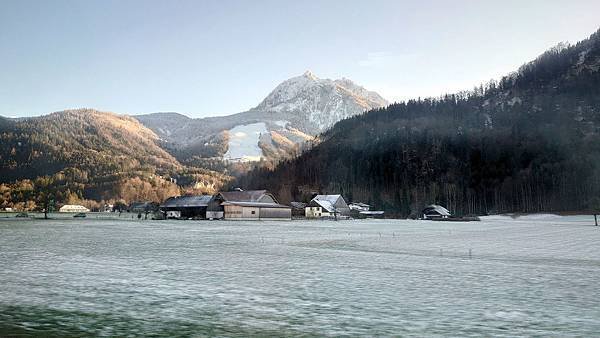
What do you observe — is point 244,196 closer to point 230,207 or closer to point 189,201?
point 230,207

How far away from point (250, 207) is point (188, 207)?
762 inches

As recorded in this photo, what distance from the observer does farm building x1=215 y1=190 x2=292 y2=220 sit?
108 metres

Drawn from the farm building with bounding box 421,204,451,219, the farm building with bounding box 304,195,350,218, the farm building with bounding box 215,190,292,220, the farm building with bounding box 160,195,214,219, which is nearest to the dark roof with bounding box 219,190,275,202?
the farm building with bounding box 215,190,292,220

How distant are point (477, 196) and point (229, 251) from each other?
157 metres

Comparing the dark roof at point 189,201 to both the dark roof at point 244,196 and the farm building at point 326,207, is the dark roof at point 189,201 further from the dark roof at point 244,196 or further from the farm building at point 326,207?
the farm building at point 326,207

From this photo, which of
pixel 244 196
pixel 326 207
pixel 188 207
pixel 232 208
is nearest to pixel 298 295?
pixel 232 208

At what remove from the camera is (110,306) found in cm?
1209

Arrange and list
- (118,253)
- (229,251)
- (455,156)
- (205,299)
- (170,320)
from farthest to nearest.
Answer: (455,156) < (229,251) < (118,253) < (205,299) < (170,320)

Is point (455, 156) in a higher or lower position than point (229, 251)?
higher

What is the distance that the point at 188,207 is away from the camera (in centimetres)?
11775

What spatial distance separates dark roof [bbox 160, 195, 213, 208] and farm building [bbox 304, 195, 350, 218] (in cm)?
3628

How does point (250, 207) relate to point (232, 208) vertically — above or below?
above

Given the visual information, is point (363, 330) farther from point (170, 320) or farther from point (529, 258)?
point (529, 258)

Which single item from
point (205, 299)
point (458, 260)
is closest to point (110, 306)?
point (205, 299)
